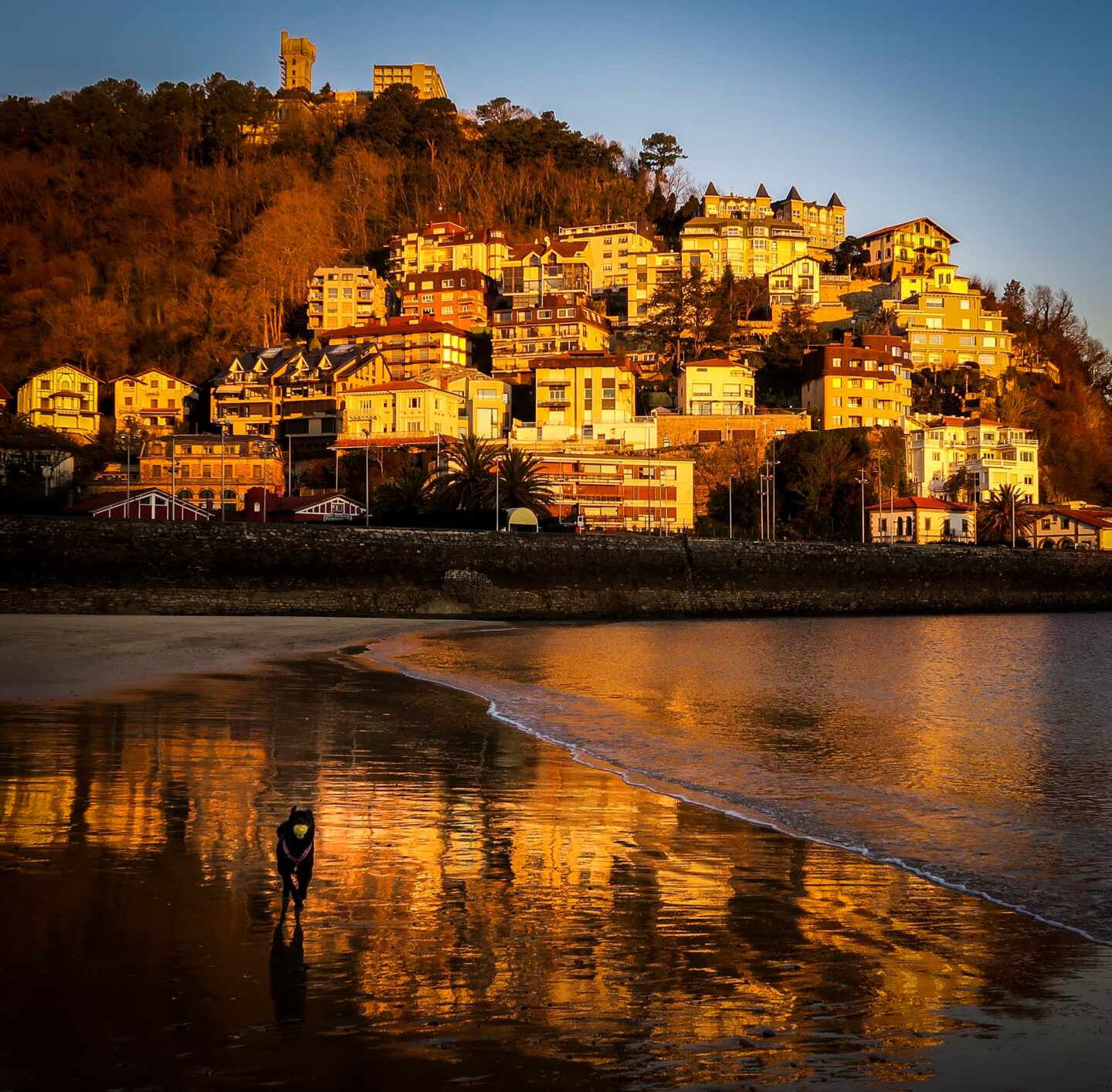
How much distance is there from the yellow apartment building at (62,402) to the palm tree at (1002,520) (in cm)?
6842

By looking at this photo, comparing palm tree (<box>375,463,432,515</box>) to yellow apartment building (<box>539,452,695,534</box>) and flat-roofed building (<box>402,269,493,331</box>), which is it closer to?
yellow apartment building (<box>539,452,695,534</box>)

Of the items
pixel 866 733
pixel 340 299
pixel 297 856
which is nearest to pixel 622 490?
pixel 340 299

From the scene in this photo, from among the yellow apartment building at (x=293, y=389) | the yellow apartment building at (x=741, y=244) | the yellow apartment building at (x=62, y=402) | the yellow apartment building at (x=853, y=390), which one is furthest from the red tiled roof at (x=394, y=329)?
the yellow apartment building at (x=853, y=390)

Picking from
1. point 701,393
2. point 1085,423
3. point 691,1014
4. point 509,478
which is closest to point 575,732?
point 691,1014

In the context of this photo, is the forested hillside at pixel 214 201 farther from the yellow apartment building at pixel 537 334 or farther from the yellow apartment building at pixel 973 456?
the yellow apartment building at pixel 973 456

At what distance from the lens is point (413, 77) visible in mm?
176750

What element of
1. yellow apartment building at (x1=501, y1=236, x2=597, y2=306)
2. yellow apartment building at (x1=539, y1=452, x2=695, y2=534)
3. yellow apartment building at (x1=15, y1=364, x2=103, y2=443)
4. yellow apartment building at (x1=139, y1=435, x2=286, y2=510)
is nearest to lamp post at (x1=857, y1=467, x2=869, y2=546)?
yellow apartment building at (x1=539, y1=452, x2=695, y2=534)

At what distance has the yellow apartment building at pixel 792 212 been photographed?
133 meters

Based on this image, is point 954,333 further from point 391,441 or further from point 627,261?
point 391,441

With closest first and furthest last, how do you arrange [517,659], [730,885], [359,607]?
[730,885] < [517,659] < [359,607]

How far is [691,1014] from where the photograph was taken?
5.50 m

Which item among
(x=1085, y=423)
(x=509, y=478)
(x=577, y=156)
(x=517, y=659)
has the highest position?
(x=577, y=156)

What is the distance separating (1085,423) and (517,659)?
3798 inches

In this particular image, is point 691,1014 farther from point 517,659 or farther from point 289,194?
point 289,194
